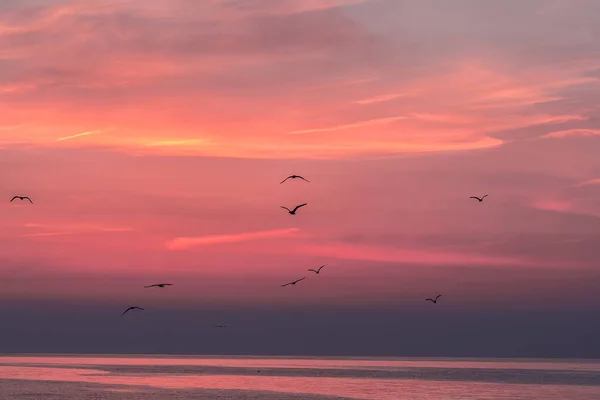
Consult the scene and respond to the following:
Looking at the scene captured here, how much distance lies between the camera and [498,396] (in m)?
135

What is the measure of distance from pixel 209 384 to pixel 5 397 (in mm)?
50148

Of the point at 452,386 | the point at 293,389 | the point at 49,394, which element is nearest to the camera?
the point at 49,394

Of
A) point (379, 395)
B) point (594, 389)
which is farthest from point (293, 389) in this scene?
point (594, 389)

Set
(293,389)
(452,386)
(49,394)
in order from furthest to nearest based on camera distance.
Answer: (452,386)
(293,389)
(49,394)

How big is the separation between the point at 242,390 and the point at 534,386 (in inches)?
2210

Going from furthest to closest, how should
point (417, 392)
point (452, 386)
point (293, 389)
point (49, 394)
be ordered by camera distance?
point (452, 386) < point (293, 389) < point (417, 392) < point (49, 394)

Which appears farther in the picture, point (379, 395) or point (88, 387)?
point (88, 387)

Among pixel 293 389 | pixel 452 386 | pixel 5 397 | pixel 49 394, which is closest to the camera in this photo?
pixel 5 397

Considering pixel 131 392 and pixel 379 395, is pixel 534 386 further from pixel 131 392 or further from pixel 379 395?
pixel 131 392

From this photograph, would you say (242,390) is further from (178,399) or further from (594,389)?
(594,389)

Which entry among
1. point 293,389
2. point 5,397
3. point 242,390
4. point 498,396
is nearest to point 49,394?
point 5,397

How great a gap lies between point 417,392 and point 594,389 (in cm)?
3662

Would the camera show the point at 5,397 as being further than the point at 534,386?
No

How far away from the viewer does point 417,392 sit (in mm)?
142625
